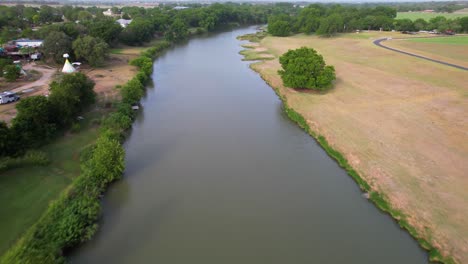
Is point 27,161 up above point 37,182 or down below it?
above

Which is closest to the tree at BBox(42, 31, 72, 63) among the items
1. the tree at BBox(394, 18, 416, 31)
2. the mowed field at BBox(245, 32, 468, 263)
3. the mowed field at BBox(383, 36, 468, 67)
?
the mowed field at BBox(245, 32, 468, 263)

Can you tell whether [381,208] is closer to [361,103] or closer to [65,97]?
[361,103]

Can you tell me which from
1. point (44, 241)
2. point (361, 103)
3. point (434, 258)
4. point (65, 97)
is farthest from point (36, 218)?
point (361, 103)

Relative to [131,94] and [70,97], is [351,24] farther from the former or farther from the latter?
[70,97]

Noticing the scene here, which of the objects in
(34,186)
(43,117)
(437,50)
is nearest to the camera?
(34,186)

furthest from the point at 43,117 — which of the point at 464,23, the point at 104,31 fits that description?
the point at 464,23

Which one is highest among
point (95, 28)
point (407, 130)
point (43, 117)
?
point (95, 28)
